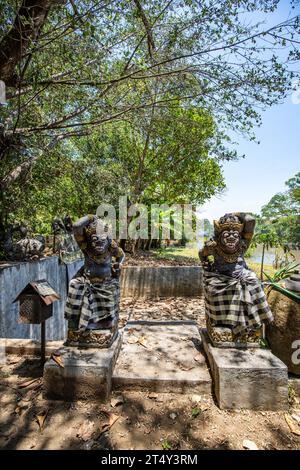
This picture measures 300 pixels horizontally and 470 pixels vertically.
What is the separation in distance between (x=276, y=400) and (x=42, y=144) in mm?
6441

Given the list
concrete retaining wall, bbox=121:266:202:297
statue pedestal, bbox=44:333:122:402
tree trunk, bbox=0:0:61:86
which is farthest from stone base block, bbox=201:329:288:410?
concrete retaining wall, bbox=121:266:202:297

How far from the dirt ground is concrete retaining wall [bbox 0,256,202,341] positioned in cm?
219

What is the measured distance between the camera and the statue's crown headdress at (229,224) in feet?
9.02

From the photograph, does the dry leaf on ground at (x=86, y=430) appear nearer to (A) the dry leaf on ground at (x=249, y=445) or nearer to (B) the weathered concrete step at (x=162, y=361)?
(B) the weathered concrete step at (x=162, y=361)

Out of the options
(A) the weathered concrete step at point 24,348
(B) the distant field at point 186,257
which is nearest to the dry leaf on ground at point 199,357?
(A) the weathered concrete step at point 24,348

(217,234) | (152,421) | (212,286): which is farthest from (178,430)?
(217,234)

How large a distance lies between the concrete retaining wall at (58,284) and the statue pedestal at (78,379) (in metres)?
2.39

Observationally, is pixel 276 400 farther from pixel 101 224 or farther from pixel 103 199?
pixel 103 199

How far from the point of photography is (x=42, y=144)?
19.9 ft

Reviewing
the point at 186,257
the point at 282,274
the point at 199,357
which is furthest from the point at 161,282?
the point at 186,257

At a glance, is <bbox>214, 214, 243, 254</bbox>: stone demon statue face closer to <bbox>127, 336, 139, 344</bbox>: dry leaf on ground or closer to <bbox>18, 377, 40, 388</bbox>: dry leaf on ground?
<bbox>127, 336, 139, 344</bbox>: dry leaf on ground

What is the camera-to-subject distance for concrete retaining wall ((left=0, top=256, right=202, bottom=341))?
4.51m

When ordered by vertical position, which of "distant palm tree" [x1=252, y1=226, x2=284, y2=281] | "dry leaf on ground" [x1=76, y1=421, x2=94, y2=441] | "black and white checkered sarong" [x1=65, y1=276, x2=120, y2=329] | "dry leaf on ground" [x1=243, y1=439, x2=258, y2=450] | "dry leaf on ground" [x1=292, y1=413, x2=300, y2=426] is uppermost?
"distant palm tree" [x1=252, y1=226, x2=284, y2=281]

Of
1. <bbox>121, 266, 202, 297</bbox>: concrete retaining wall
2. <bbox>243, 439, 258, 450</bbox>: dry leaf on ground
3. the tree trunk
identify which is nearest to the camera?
<bbox>243, 439, 258, 450</bbox>: dry leaf on ground
